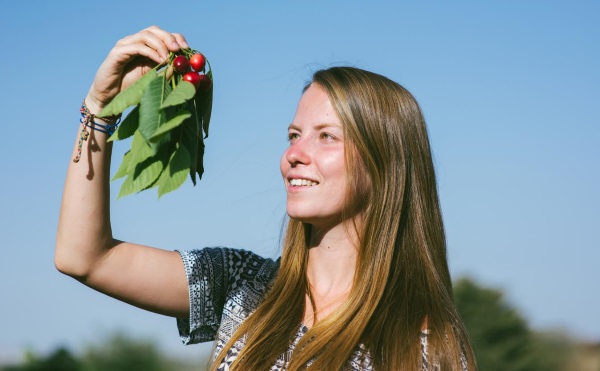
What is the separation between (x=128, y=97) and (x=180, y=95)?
0.21m

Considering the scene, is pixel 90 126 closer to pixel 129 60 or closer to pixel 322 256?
pixel 129 60

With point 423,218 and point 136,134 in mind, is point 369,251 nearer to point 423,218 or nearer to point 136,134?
point 423,218

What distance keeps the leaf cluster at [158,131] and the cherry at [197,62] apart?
75 mm

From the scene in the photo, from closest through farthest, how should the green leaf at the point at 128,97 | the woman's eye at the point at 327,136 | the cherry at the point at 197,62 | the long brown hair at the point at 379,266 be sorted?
the green leaf at the point at 128,97 → the cherry at the point at 197,62 → the long brown hair at the point at 379,266 → the woman's eye at the point at 327,136

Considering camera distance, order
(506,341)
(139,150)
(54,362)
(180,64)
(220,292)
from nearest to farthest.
A: 1. (139,150)
2. (180,64)
3. (220,292)
4. (54,362)
5. (506,341)

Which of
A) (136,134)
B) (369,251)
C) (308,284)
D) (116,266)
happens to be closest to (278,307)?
(308,284)

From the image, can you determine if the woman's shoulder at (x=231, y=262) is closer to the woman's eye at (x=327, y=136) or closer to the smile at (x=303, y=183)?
the smile at (x=303, y=183)

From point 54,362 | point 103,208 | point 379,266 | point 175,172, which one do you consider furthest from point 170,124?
point 54,362

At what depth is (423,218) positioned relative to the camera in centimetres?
401

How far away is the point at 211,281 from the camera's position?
3926mm

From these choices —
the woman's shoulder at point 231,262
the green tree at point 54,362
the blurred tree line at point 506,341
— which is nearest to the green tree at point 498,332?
the blurred tree line at point 506,341

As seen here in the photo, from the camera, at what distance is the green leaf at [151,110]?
3.14 metres

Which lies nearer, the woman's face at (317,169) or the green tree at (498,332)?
the woman's face at (317,169)

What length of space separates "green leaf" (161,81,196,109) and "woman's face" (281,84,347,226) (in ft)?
2.18
